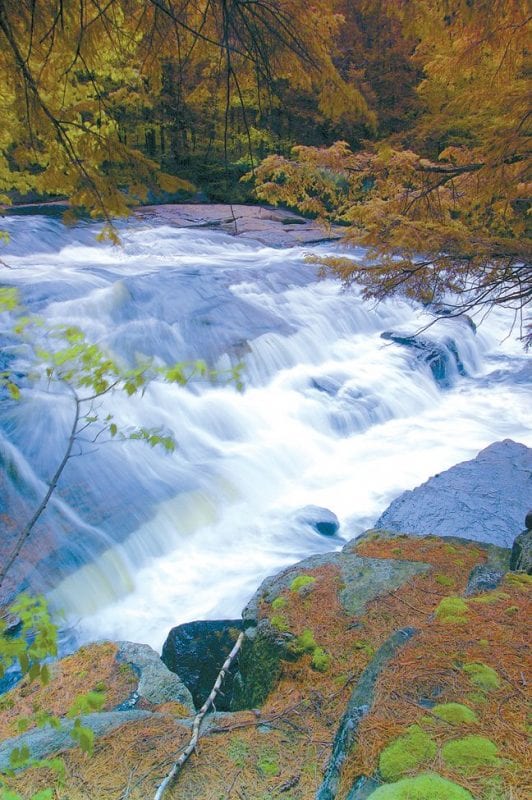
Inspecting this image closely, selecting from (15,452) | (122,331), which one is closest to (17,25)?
(15,452)

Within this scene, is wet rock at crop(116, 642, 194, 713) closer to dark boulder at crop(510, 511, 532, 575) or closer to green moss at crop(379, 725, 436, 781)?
green moss at crop(379, 725, 436, 781)

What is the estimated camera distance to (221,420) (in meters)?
9.12

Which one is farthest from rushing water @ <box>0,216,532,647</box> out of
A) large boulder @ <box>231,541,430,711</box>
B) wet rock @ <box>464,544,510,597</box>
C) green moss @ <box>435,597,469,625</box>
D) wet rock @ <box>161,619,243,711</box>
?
green moss @ <box>435,597,469,625</box>

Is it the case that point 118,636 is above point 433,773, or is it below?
below

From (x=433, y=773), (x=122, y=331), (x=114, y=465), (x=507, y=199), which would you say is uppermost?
(x=507, y=199)

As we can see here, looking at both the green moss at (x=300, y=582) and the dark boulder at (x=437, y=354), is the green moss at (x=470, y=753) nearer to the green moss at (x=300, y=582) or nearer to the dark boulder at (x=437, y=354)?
the green moss at (x=300, y=582)

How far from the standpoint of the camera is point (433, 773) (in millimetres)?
1735

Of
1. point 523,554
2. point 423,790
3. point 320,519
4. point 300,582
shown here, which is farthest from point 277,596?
point 320,519

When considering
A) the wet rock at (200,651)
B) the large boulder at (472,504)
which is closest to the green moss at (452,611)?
the wet rock at (200,651)

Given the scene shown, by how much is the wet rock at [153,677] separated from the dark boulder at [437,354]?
9505 millimetres

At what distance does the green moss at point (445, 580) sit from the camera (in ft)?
13.0

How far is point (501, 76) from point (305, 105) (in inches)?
562

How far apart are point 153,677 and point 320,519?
3761 millimetres

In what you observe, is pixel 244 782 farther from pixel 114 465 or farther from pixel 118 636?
pixel 114 465
